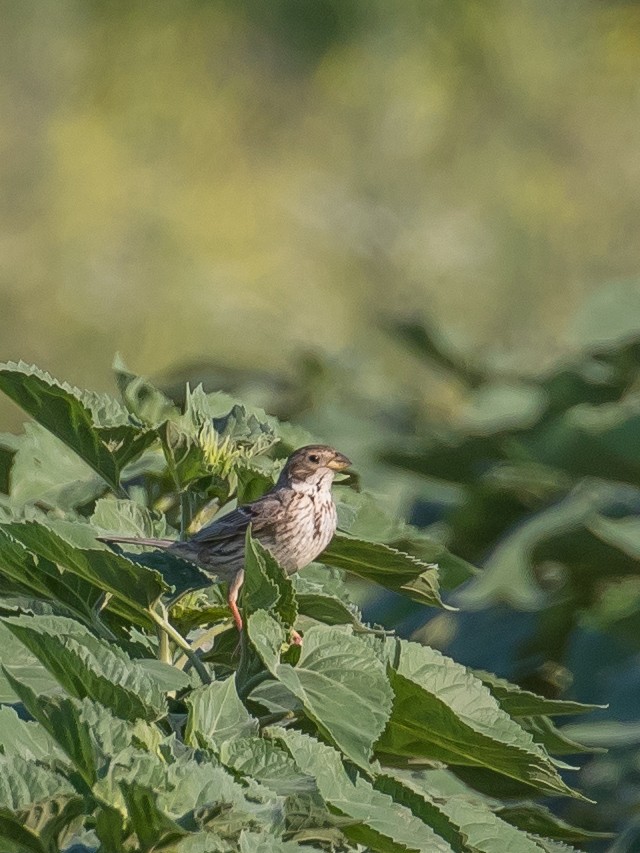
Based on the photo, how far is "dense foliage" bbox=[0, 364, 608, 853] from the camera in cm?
100

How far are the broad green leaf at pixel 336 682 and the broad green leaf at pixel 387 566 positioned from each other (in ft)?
0.41

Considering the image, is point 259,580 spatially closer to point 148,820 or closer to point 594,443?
point 148,820

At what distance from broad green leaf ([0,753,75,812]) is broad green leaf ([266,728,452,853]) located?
0.16 m

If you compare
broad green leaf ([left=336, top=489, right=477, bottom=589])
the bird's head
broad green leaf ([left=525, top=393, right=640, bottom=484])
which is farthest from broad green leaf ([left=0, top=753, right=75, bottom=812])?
broad green leaf ([left=525, top=393, right=640, bottom=484])

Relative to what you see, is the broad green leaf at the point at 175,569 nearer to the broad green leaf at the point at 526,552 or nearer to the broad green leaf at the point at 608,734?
the broad green leaf at the point at 608,734

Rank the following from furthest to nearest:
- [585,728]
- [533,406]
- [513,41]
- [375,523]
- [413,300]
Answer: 1. [513,41]
2. [413,300]
3. [533,406]
4. [585,728]
5. [375,523]

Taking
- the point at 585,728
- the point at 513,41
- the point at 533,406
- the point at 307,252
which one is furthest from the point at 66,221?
the point at 585,728

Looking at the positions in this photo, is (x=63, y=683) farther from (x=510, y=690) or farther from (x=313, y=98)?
(x=313, y=98)

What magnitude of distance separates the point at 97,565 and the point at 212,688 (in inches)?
5.7

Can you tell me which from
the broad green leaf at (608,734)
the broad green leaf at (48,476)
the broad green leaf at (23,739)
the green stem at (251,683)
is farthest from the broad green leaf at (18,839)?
the broad green leaf at (608,734)

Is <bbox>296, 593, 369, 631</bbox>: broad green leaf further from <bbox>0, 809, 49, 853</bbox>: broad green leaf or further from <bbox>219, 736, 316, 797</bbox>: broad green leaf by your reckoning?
<bbox>0, 809, 49, 853</bbox>: broad green leaf

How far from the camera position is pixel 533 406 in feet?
9.55

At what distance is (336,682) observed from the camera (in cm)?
114

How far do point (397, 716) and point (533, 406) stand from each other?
175cm
